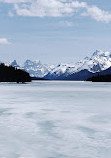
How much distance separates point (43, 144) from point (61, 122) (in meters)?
8.75

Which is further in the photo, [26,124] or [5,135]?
[26,124]

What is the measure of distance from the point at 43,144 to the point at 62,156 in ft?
9.48

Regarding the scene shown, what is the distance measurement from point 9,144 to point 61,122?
30.4 ft

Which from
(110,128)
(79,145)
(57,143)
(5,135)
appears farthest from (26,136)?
(110,128)

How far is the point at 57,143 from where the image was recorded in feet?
54.9

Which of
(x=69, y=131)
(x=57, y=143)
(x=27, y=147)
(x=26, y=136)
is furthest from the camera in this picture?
(x=69, y=131)

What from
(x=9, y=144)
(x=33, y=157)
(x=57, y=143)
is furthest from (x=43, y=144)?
(x=33, y=157)

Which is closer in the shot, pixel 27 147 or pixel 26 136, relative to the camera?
pixel 27 147

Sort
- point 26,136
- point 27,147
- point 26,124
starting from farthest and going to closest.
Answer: point 26,124 → point 26,136 → point 27,147

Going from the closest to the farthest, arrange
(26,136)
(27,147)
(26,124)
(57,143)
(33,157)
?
(33,157) → (27,147) → (57,143) → (26,136) → (26,124)

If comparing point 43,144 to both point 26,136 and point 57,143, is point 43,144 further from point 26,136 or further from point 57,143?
point 26,136

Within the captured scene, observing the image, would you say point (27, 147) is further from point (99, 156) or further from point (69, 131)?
point (69, 131)

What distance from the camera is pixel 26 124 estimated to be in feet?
78.3

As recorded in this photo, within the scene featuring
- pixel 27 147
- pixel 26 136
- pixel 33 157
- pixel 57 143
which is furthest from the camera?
pixel 26 136
